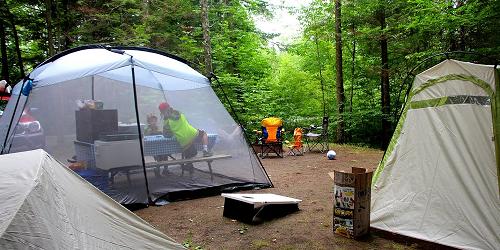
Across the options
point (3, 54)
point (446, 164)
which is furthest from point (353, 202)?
point (3, 54)

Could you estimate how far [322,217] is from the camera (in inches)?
186

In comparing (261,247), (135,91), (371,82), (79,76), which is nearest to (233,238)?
(261,247)

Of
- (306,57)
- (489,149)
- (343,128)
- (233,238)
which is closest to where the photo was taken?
(489,149)

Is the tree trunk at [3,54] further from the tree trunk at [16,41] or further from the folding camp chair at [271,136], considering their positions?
the folding camp chair at [271,136]

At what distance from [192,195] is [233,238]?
74.8 inches

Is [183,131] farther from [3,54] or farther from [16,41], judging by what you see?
[16,41]

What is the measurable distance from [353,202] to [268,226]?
116 cm

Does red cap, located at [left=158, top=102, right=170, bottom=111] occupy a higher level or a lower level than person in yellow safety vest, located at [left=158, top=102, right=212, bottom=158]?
higher

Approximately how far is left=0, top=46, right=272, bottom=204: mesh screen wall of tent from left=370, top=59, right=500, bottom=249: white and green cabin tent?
300 cm

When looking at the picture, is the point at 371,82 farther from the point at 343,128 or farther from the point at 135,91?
the point at 135,91

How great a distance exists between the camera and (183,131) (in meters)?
5.86

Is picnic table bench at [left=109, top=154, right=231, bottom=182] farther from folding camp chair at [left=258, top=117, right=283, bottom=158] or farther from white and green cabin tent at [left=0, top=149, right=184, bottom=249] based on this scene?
folding camp chair at [left=258, top=117, right=283, bottom=158]

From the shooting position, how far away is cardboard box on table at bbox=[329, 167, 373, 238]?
12.4 ft

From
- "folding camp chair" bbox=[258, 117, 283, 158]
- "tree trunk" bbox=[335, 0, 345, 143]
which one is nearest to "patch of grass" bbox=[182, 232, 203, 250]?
"folding camp chair" bbox=[258, 117, 283, 158]
